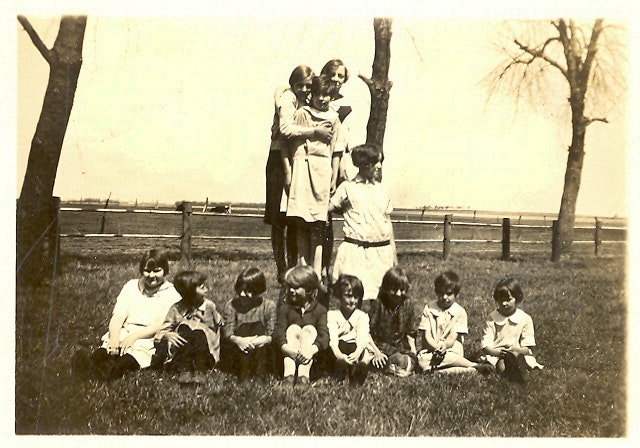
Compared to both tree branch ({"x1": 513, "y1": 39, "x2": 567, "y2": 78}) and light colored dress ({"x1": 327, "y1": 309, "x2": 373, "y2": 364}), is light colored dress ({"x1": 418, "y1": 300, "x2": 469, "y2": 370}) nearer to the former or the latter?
light colored dress ({"x1": 327, "y1": 309, "x2": 373, "y2": 364})

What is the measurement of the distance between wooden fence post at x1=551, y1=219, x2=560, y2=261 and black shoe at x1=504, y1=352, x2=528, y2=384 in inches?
42.7

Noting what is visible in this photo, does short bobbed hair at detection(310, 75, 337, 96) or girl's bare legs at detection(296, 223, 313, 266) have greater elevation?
short bobbed hair at detection(310, 75, 337, 96)

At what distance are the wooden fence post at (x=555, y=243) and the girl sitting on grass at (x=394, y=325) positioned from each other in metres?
1.39

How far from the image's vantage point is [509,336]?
15.7ft

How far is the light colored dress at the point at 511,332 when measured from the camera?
4.76m

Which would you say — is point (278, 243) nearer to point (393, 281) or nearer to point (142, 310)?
point (393, 281)

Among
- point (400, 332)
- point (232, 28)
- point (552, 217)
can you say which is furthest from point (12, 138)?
point (552, 217)

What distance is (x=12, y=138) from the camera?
191 inches

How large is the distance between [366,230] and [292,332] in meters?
0.88

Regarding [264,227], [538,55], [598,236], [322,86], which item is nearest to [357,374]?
[264,227]

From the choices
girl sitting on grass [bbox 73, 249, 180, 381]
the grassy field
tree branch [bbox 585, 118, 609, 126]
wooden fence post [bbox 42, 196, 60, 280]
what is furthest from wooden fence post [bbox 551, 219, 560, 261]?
wooden fence post [bbox 42, 196, 60, 280]

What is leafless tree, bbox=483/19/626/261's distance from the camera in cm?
496

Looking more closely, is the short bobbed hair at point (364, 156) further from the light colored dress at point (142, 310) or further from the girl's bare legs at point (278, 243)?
the light colored dress at point (142, 310)

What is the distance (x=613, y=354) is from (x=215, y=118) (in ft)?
11.2
